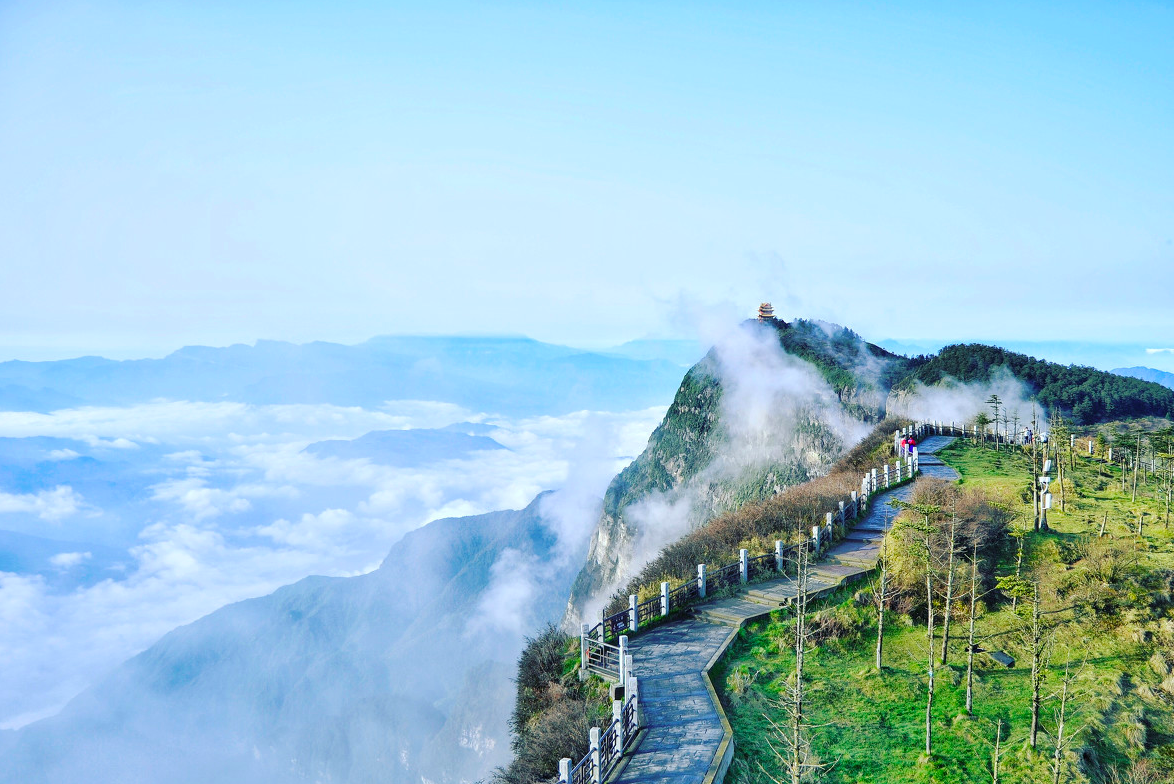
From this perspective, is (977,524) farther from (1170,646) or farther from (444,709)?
(444,709)

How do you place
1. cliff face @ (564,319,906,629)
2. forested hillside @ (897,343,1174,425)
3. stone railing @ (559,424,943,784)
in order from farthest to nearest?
cliff face @ (564,319,906,629) → forested hillside @ (897,343,1174,425) → stone railing @ (559,424,943,784)

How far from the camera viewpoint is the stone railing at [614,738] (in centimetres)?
1102

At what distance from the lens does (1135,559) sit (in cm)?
1769

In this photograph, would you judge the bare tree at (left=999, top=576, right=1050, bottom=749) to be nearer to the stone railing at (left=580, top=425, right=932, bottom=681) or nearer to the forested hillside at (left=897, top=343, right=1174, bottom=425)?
the stone railing at (left=580, top=425, right=932, bottom=681)

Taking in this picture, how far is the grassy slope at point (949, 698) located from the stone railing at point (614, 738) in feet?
6.74

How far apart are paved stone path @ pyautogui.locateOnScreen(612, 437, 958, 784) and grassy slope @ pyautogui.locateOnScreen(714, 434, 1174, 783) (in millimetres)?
490

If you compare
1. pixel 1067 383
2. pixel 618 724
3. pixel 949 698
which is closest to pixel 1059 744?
pixel 949 698

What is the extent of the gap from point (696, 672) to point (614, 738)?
3678mm

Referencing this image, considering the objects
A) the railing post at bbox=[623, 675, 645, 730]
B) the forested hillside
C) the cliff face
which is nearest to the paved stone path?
the railing post at bbox=[623, 675, 645, 730]

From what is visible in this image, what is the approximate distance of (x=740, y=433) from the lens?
279 ft

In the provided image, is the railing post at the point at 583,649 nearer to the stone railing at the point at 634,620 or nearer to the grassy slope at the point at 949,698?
the stone railing at the point at 634,620

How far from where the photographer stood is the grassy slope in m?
12.4

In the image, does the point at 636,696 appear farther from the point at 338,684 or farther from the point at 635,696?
the point at 338,684

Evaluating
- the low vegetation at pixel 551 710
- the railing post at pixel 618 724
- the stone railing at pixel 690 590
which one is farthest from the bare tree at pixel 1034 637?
the low vegetation at pixel 551 710
